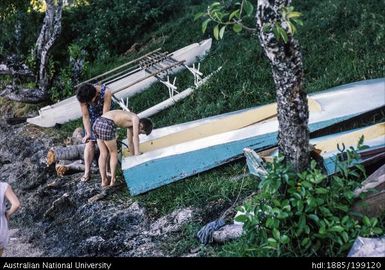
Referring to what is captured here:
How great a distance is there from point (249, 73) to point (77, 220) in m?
4.43

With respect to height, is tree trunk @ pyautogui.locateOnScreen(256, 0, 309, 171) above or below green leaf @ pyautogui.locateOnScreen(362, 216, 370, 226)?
above

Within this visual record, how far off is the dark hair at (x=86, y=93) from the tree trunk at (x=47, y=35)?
506cm

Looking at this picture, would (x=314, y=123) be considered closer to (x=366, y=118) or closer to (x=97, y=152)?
(x=366, y=118)

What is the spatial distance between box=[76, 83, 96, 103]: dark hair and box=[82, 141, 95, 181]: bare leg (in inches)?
31.5

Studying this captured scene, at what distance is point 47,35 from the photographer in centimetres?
1261

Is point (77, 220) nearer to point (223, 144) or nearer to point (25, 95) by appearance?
point (223, 144)

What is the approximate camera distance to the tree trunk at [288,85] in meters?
5.26

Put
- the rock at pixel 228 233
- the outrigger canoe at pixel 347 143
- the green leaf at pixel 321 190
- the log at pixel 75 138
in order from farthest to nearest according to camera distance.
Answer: the log at pixel 75 138 < the outrigger canoe at pixel 347 143 < the rock at pixel 228 233 < the green leaf at pixel 321 190

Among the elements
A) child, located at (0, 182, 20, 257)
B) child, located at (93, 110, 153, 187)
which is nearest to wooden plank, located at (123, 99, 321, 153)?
child, located at (93, 110, 153, 187)

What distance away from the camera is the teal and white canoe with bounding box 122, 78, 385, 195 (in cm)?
770

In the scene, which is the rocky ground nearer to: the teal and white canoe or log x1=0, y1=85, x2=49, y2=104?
the teal and white canoe

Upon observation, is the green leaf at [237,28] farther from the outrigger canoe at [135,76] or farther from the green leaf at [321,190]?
the outrigger canoe at [135,76]

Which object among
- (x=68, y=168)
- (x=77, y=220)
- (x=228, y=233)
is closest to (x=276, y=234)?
(x=228, y=233)

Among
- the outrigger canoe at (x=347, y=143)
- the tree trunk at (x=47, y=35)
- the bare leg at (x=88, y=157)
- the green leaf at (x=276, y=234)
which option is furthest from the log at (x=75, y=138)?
the green leaf at (x=276, y=234)
